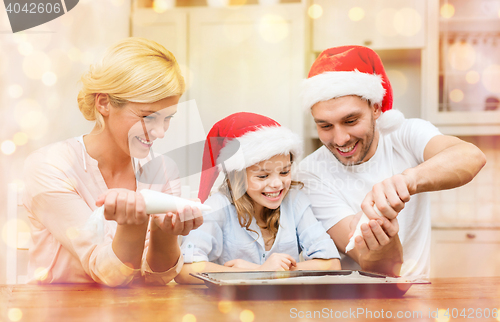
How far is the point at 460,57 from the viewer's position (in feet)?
6.34

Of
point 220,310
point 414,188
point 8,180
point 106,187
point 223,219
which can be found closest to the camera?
point 220,310

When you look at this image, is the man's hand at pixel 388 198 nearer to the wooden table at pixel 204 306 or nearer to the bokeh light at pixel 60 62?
the wooden table at pixel 204 306

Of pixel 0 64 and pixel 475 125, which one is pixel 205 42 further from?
pixel 475 125

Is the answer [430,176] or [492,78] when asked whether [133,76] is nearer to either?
[430,176]

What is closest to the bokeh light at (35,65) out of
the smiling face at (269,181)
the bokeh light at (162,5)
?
the bokeh light at (162,5)

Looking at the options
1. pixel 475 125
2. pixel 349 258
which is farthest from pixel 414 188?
pixel 475 125

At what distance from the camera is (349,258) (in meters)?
1.12

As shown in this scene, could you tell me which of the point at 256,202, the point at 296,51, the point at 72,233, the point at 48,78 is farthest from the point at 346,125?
the point at 48,78

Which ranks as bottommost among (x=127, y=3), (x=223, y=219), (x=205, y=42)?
(x=223, y=219)

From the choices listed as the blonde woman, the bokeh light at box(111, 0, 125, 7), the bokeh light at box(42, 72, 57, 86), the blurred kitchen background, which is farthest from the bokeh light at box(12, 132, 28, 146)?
the blonde woman

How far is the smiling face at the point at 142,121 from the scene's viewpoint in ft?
2.89

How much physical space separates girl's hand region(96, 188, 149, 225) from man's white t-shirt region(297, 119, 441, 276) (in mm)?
589

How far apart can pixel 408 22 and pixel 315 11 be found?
443 mm

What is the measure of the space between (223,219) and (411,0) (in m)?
1.53
